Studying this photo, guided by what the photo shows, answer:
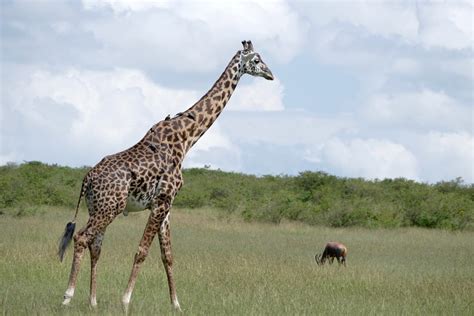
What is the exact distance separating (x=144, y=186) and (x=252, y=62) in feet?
7.84

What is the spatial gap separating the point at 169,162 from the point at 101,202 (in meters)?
1.03

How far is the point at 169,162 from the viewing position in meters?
10.5

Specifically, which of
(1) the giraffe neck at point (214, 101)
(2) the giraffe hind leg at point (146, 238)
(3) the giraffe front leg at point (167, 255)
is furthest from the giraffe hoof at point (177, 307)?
(1) the giraffe neck at point (214, 101)

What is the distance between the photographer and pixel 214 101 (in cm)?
1133

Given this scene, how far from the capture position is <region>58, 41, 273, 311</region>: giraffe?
9992mm

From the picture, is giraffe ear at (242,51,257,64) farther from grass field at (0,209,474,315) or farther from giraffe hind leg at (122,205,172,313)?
grass field at (0,209,474,315)

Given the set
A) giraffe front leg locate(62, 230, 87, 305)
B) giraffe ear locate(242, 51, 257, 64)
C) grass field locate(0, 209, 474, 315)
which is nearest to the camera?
giraffe front leg locate(62, 230, 87, 305)

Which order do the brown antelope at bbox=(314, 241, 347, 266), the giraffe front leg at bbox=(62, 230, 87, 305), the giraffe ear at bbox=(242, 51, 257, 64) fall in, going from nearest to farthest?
the giraffe front leg at bbox=(62, 230, 87, 305) → the giraffe ear at bbox=(242, 51, 257, 64) → the brown antelope at bbox=(314, 241, 347, 266)

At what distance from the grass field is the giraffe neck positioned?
220 cm

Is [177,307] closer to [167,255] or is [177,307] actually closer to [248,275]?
[167,255]

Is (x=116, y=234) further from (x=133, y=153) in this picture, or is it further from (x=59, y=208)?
(x=133, y=153)

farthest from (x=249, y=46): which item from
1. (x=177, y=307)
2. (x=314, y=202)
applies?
(x=314, y=202)

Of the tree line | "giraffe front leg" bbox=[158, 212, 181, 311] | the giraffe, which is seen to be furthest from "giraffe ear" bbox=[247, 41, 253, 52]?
the tree line

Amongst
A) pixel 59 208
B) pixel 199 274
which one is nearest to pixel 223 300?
pixel 199 274
